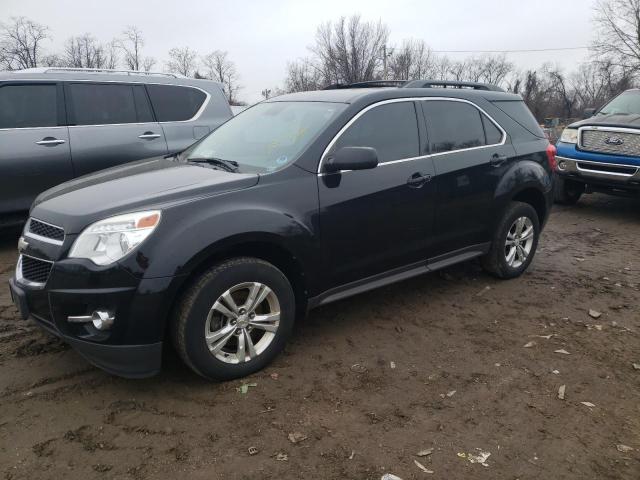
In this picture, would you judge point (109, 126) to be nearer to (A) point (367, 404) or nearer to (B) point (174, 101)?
(B) point (174, 101)

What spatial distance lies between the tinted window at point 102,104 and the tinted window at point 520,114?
4230 mm

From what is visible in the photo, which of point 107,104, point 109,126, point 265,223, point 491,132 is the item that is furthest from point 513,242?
point 107,104

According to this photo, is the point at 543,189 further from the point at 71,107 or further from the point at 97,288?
the point at 71,107

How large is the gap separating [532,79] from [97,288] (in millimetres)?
74928

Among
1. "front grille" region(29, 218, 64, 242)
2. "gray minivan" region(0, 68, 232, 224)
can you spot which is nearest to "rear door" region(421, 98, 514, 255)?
"front grille" region(29, 218, 64, 242)

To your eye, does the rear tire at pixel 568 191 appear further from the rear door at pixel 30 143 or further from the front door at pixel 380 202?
the rear door at pixel 30 143

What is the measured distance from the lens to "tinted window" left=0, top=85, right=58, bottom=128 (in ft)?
17.9

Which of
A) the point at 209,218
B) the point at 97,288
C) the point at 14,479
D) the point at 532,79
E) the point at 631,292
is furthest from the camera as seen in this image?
the point at 532,79

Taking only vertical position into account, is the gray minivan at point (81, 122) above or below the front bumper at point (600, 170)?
above

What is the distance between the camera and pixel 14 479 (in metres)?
2.35

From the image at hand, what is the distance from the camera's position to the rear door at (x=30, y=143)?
544 cm

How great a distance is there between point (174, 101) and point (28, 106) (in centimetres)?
168

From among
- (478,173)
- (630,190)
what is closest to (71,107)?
(478,173)

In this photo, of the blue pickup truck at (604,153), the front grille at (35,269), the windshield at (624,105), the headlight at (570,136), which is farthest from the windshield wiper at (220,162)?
the windshield at (624,105)
